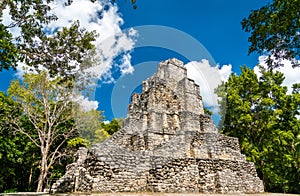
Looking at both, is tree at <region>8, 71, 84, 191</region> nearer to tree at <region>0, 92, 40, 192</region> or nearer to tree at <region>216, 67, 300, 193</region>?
tree at <region>0, 92, 40, 192</region>

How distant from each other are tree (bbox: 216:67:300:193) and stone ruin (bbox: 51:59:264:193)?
19.8 ft

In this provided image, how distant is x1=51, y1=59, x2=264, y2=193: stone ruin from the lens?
858cm

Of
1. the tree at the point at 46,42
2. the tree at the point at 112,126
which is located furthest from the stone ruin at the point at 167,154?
the tree at the point at 112,126

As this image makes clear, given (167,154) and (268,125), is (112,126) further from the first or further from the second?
(167,154)

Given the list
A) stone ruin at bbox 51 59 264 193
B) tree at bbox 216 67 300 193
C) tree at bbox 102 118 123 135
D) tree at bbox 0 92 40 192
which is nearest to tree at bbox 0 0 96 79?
stone ruin at bbox 51 59 264 193

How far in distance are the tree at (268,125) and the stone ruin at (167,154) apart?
6.04m

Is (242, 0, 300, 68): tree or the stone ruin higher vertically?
(242, 0, 300, 68): tree

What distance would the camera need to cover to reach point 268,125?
19.2 meters

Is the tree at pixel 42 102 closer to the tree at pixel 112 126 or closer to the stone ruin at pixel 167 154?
the stone ruin at pixel 167 154

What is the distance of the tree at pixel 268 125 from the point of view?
736 inches

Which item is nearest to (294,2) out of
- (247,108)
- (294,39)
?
(294,39)

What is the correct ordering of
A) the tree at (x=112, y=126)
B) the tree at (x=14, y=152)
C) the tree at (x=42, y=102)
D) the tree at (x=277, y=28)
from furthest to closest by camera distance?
the tree at (x=112, y=126), the tree at (x=42, y=102), the tree at (x=14, y=152), the tree at (x=277, y=28)

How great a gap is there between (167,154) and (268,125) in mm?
12503

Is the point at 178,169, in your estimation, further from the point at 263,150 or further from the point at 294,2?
the point at 263,150
